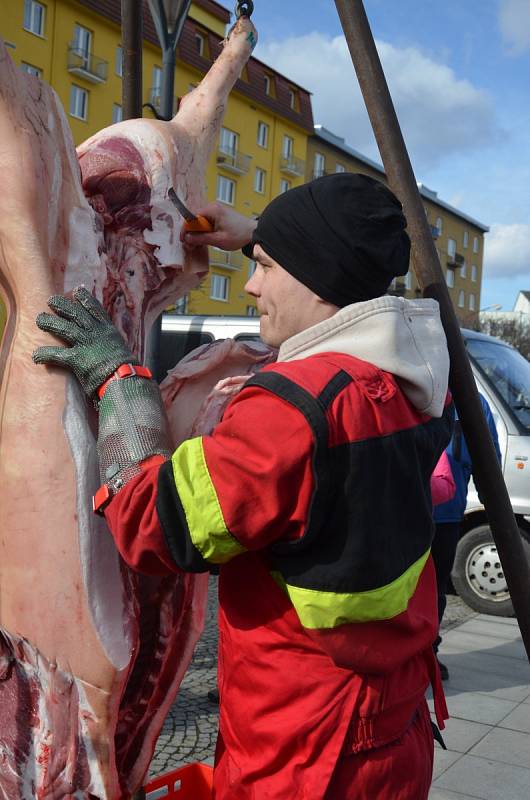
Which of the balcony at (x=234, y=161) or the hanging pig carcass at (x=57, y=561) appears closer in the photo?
the hanging pig carcass at (x=57, y=561)

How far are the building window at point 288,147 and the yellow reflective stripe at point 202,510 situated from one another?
3769 centimetres

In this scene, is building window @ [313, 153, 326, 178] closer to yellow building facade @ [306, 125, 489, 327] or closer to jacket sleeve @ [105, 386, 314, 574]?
yellow building facade @ [306, 125, 489, 327]

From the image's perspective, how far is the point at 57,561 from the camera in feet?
6.68

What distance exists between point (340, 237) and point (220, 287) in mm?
33878

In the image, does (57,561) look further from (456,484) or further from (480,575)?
(480,575)

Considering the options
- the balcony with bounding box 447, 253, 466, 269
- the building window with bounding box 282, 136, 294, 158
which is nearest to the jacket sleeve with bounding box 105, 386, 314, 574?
the building window with bounding box 282, 136, 294, 158

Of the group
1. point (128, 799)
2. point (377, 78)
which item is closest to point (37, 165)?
point (377, 78)

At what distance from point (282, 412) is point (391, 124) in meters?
1.20

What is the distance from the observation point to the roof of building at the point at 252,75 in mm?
21055

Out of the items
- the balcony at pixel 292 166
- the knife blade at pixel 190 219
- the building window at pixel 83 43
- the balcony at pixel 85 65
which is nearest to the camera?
the knife blade at pixel 190 219

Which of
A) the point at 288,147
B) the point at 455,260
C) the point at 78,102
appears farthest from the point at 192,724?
the point at 455,260

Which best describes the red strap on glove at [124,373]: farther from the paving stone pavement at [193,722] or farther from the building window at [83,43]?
the building window at [83,43]

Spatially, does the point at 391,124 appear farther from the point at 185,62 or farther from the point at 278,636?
the point at 185,62

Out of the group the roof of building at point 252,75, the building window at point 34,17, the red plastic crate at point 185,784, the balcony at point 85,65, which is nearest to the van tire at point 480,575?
the red plastic crate at point 185,784
